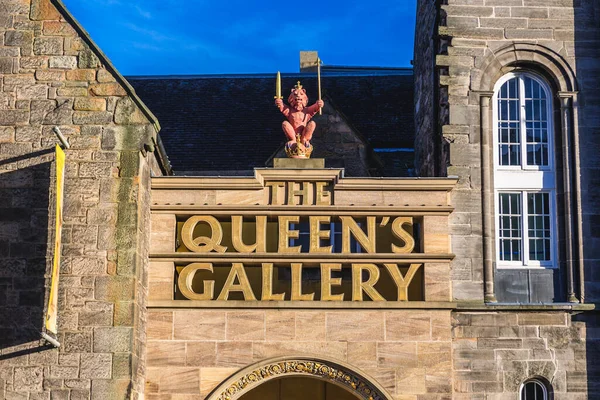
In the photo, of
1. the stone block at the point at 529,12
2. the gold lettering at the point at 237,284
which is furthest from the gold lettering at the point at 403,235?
the stone block at the point at 529,12

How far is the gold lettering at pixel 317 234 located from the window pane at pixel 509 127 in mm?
3312

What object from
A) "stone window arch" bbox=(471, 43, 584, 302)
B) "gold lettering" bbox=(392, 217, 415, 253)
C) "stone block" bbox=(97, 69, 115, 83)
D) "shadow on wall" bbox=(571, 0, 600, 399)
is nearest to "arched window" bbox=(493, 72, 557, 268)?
"stone window arch" bbox=(471, 43, 584, 302)

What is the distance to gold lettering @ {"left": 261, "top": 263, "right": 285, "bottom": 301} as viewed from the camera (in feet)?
65.1

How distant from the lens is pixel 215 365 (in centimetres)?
1955

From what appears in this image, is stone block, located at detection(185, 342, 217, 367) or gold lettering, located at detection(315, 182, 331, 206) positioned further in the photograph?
gold lettering, located at detection(315, 182, 331, 206)

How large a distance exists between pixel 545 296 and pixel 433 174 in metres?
3.02

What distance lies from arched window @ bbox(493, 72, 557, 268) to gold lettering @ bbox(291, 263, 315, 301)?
10.9 feet

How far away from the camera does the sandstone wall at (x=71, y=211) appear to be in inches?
712

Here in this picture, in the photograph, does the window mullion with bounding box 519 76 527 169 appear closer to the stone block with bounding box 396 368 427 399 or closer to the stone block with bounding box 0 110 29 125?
the stone block with bounding box 396 368 427 399

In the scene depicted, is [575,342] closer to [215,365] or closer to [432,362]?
[432,362]

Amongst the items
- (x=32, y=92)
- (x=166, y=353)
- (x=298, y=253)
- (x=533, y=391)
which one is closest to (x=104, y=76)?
(x=32, y=92)

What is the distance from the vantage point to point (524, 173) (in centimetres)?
2120

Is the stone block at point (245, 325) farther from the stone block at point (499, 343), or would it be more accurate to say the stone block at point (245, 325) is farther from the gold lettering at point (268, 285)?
the stone block at point (499, 343)

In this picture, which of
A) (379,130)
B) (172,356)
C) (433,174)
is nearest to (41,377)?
(172,356)
